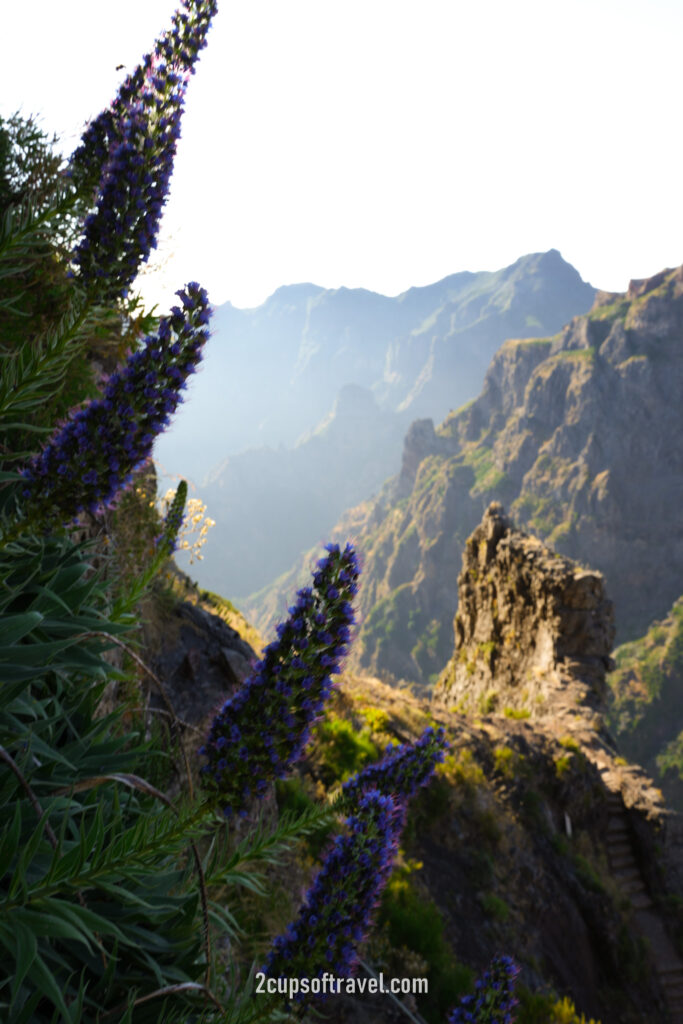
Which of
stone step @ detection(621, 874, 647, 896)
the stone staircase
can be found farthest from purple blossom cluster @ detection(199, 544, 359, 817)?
stone step @ detection(621, 874, 647, 896)

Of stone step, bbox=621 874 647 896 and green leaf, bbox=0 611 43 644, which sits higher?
stone step, bbox=621 874 647 896

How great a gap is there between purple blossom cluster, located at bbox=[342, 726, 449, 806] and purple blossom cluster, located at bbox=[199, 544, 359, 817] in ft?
3.51

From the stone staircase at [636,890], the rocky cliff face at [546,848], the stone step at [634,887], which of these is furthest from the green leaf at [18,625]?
the stone step at [634,887]

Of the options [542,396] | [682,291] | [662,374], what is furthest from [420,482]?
[682,291]

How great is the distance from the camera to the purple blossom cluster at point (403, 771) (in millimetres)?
2803

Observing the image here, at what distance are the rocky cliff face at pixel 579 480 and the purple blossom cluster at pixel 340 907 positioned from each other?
121 metres

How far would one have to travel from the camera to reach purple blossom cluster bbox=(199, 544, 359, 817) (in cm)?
181

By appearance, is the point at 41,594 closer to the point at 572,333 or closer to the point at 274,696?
the point at 274,696

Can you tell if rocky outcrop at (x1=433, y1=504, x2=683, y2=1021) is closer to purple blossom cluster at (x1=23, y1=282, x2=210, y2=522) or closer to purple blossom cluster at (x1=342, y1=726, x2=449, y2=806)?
purple blossom cluster at (x1=342, y1=726, x2=449, y2=806)

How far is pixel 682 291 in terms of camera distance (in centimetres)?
13275

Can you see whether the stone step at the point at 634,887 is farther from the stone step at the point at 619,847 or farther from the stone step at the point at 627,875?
the stone step at the point at 619,847

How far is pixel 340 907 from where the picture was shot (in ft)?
6.58

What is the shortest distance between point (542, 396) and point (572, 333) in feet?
72.0

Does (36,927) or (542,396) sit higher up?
(542,396)
